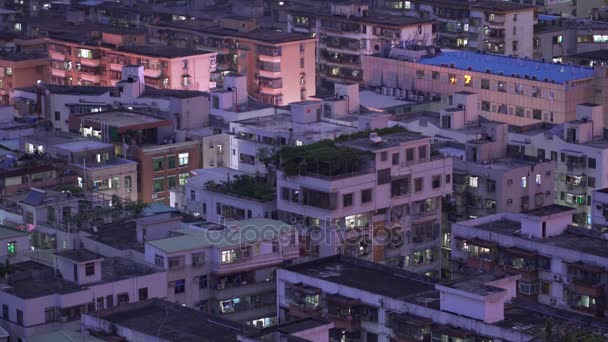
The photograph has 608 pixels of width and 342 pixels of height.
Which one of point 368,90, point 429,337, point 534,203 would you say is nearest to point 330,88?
point 368,90

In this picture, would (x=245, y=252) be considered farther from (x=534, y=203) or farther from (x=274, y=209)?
(x=534, y=203)

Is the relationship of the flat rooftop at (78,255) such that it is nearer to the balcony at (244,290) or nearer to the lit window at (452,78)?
the balcony at (244,290)

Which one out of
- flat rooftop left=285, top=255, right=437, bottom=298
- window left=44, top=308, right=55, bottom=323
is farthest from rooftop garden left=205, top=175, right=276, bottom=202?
window left=44, top=308, right=55, bottom=323

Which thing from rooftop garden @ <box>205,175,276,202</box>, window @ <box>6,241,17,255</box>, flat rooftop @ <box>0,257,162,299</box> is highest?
rooftop garden @ <box>205,175,276,202</box>

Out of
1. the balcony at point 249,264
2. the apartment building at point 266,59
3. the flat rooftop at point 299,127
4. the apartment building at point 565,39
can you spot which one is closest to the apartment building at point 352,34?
the apartment building at point 266,59

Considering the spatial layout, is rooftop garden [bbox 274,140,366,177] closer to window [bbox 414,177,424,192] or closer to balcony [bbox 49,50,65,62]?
window [bbox 414,177,424,192]

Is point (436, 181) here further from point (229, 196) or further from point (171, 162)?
point (171, 162)

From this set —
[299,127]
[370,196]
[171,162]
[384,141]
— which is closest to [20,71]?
[171,162]
